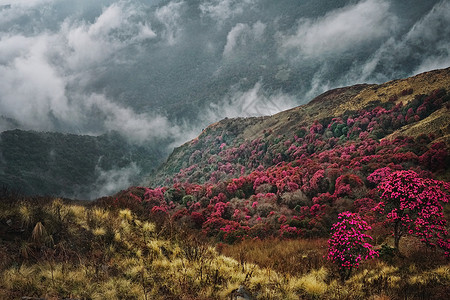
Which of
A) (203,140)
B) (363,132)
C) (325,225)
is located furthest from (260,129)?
(325,225)

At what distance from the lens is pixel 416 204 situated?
30.7ft

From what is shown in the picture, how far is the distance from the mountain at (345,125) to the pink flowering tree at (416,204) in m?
28.4

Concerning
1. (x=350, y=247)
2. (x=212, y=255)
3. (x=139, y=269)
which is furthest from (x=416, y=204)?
(x=139, y=269)

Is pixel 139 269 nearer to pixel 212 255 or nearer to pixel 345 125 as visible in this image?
pixel 212 255

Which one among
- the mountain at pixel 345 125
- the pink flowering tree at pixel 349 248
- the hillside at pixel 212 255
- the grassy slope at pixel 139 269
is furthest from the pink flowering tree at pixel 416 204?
the mountain at pixel 345 125

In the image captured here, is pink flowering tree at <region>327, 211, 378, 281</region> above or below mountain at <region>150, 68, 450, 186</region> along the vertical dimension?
below

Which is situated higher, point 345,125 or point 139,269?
point 345,125

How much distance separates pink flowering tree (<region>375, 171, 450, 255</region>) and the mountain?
2836 cm

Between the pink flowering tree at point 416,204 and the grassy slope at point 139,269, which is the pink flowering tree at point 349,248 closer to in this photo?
the grassy slope at point 139,269

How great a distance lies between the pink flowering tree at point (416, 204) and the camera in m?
9.23

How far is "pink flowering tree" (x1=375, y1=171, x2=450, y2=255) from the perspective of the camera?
30.3 feet

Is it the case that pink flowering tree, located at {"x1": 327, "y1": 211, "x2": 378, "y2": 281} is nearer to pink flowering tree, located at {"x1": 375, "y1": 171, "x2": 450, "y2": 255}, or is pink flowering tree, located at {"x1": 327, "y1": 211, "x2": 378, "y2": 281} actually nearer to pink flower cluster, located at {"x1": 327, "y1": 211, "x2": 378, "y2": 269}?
pink flower cluster, located at {"x1": 327, "y1": 211, "x2": 378, "y2": 269}

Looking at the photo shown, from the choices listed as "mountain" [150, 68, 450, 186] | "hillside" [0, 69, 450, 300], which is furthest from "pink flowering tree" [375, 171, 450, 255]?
"mountain" [150, 68, 450, 186]

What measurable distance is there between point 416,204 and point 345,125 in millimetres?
58810
